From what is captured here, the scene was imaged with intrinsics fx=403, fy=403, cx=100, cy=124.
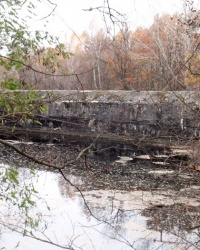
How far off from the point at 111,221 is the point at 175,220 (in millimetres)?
831

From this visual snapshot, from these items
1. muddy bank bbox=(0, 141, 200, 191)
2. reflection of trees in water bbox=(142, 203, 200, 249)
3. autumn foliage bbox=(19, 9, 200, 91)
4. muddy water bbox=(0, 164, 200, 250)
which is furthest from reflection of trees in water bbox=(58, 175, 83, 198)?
autumn foliage bbox=(19, 9, 200, 91)

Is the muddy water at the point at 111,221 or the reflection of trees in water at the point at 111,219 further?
the reflection of trees in water at the point at 111,219

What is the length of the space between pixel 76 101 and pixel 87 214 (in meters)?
11.0

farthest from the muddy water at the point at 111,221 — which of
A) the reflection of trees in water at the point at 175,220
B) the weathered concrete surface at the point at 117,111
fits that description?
the weathered concrete surface at the point at 117,111

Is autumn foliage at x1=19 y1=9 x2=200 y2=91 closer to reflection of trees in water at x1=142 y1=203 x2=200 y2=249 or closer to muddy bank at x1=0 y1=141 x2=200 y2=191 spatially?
muddy bank at x1=0 y1=141 x2=200 y2=191

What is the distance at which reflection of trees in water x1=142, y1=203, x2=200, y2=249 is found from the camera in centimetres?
471

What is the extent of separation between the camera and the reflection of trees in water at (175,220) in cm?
471

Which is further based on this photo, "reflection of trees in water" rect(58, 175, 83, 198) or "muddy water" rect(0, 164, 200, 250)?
"reflection of trees in water" rect(58, 175, 83, 198)

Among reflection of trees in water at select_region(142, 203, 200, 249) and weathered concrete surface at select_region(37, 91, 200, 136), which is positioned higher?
weathered concrete surface at select_region(37, 91, 200, 136)

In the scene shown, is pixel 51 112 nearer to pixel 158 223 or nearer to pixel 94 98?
pixel 94 98

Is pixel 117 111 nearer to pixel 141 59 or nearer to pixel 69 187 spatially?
pixel 141 59

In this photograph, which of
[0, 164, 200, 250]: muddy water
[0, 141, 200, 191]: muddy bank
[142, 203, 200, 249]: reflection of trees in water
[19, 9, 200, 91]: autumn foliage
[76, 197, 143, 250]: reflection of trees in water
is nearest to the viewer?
[19, 9, 200, 91]: autumn foliage

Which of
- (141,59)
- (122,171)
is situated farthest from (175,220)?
(141,59)

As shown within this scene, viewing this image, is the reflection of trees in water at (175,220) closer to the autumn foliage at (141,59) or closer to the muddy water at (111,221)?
the muddy water at (111,221)
